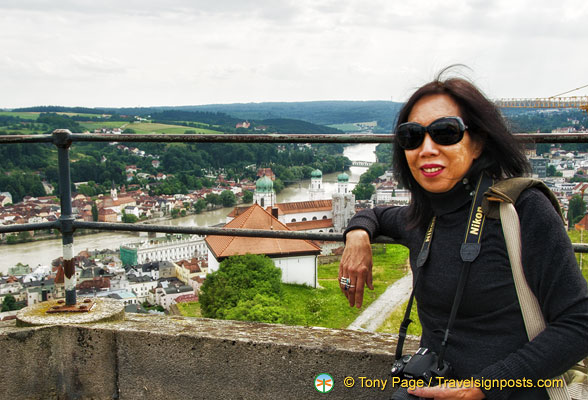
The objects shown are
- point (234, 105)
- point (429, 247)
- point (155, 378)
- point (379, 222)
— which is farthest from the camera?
point (234, 105)

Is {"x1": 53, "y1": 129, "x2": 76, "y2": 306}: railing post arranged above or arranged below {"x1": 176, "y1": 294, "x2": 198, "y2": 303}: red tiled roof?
above

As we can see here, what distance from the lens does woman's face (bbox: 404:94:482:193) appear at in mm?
1455

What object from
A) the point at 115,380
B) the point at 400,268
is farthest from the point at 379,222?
the point at 400,268

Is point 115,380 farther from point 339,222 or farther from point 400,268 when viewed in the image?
point 339,222

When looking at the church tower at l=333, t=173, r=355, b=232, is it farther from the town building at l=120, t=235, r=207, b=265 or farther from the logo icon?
the logo icon

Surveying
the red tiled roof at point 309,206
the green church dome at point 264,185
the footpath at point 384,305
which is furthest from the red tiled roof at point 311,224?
the footpath at point 384,305

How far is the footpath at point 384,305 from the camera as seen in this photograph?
94.4 ft

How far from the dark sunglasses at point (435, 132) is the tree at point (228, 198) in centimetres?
4753

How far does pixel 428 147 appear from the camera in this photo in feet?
4.79

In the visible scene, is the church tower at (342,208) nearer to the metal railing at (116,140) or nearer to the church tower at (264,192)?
the church tower at (264,192)

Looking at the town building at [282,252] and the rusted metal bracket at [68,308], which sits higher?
the rusted metal bracket at [68,308]

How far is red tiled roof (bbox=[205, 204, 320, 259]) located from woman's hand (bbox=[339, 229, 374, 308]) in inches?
1328

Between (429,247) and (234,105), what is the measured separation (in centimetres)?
15030

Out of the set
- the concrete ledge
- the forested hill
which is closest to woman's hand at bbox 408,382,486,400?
the concrete ledge
